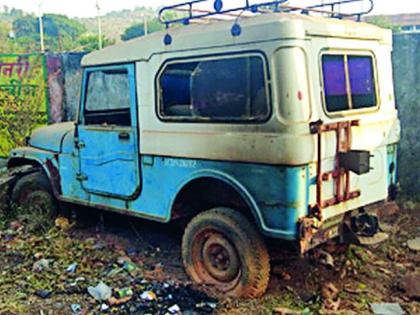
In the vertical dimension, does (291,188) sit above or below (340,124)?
below

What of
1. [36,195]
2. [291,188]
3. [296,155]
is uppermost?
[296,155]

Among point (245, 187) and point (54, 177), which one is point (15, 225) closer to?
point (54, 177)

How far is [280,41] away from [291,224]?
4.57ft

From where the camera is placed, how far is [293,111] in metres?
4.04

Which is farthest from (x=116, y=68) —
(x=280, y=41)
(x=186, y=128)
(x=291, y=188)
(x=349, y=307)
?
(x=349, y=307)

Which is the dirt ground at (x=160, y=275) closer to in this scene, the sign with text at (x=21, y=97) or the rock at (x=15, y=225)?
the rock at (x=15, y=225)

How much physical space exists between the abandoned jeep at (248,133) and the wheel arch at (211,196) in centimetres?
1

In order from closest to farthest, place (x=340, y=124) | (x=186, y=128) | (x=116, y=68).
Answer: (x=340, y=124)
(x=186, y=128)
(x=116, y=68)

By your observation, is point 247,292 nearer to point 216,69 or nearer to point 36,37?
point 216,69

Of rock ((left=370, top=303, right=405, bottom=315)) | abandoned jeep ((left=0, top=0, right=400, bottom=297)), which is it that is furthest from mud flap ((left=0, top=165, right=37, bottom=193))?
rock ((left=370, top=303, right=405, bottom=315))

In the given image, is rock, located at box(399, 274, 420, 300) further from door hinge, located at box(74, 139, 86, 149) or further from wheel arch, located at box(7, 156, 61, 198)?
wheel arch, located at box(7, 156, 61, 198)

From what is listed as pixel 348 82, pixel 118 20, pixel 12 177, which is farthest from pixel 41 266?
pixel 118 20

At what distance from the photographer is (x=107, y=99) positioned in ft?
18.5

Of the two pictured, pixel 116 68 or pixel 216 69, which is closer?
pixel 216 69
